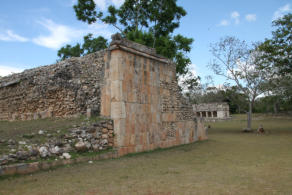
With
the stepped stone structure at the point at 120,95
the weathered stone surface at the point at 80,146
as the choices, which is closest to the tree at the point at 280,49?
the stepped stone structure at the point at 120,95

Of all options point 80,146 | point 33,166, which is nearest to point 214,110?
point 80,146

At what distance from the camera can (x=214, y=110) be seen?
35.8 metres

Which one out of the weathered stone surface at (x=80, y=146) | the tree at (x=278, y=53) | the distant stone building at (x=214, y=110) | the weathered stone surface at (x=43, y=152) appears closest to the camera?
the weathered stone surface at (x=43, y=152)

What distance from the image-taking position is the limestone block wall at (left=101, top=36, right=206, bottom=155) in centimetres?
752

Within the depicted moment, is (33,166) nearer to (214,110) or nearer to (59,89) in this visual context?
(59,89)

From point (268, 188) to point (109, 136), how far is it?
467 centimetres

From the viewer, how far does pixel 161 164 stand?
5988 mm

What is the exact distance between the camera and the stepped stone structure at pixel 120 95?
300 inches

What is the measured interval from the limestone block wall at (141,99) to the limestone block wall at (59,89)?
0.87 metres

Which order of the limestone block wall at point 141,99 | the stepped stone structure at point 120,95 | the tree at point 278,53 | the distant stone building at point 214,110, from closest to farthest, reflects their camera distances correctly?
the limestone block wall at point 141,99
the stepped stone structure at point 120,95
the tree at point 278,53
the distant stone building at point 214,110

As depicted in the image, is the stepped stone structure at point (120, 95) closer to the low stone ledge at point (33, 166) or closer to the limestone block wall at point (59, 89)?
the limestone block wall at point (59, 89)

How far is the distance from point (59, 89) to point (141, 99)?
3699 mm

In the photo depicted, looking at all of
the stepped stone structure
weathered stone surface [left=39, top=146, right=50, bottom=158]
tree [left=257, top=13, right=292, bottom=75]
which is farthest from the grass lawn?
tree [left=257, top=13, right=292, bottom=75]

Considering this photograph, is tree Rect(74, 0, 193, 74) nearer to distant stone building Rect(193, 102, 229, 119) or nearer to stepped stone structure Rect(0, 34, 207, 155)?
stepped stone structure Rect(0, 34, 207, 155)
